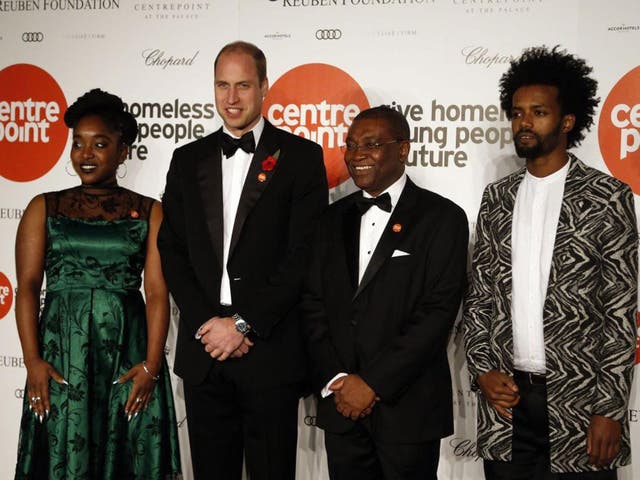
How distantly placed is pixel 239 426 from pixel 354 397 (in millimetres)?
649

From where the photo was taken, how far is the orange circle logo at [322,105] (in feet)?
12.8

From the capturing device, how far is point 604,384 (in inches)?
108

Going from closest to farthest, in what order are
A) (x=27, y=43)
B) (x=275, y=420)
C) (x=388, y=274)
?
1. (x=388, y=274)
2. (x=275, y=420)
3. (x=27, y=43)

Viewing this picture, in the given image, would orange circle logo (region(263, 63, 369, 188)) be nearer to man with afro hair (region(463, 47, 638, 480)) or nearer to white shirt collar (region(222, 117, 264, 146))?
white shirt collar (region(222, 117, 264, 146))

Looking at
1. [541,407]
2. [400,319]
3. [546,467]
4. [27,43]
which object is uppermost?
[27,43]

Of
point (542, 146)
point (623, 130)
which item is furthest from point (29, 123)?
point (623, 130)

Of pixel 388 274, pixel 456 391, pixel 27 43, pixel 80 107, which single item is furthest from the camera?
pixel 27 43

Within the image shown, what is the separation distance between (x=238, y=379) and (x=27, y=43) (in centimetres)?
248

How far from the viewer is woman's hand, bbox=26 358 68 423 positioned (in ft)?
10.6

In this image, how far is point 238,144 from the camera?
321 centimetres

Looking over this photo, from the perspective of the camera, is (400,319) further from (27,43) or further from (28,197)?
(27,43)

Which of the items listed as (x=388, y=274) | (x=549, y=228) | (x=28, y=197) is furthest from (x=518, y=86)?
(x=28, y=197)

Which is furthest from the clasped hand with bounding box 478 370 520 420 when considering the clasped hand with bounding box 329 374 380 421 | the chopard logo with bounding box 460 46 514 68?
the chopard logo with bounding box 460 46 514 68

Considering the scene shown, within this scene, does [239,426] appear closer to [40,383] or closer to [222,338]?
[222,338]
